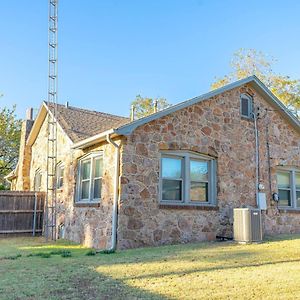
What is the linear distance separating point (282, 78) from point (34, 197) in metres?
20.0

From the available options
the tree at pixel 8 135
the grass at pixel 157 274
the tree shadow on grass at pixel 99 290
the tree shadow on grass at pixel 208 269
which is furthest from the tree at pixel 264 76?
the tree shadow on grass at pixel 99 290

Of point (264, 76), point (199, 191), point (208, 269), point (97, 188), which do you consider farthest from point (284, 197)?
point (264, 76)

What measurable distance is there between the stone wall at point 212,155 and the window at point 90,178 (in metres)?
1.47

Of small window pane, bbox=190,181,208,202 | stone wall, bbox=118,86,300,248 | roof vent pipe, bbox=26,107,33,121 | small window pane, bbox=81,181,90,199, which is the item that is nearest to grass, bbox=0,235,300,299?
stone wall, bbox=118,86,300,248

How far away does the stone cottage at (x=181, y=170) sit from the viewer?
30.5 ft

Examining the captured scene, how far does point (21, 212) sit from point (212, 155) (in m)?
7.46

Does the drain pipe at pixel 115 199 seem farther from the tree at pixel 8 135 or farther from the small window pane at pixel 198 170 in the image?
the tree at pixel 8 135

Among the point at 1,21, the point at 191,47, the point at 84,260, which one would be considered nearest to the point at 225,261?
the point at 84,260

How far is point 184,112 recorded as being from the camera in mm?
10555

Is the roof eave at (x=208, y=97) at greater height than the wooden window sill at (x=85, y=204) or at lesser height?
greater

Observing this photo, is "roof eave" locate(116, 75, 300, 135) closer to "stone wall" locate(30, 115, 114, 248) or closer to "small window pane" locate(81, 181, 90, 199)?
"stone wall" locate(30, 115, 114, 248)

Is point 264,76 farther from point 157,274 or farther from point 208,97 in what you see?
point 157,274

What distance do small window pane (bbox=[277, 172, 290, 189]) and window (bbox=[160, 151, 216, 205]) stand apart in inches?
123

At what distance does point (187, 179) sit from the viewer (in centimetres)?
1034
